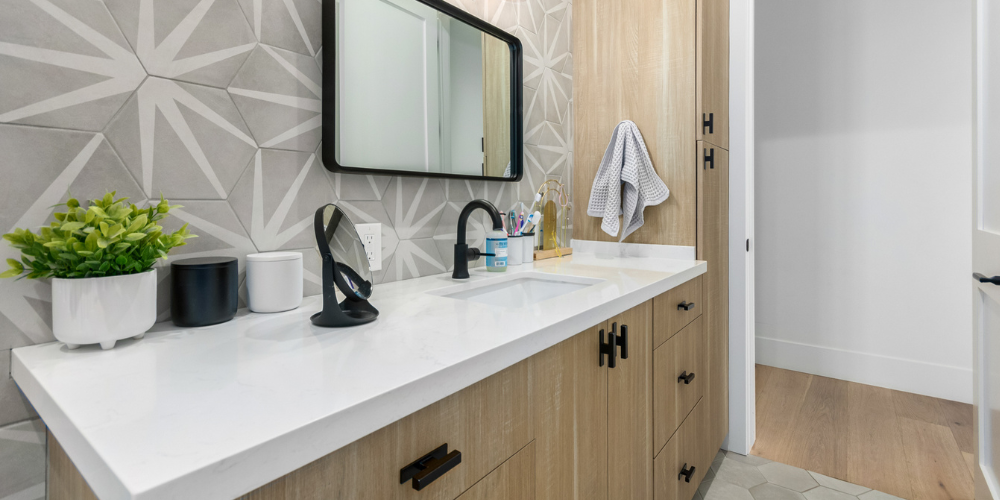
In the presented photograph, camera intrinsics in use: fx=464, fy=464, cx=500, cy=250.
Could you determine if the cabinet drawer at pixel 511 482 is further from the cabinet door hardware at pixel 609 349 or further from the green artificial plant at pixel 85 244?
the green artificial plant at pixel 85 244

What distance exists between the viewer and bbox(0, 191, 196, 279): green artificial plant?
60cm

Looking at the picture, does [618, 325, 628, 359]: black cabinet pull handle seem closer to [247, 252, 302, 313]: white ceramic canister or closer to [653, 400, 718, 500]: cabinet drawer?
[653, 400, 718, 500]: cabinet drawer

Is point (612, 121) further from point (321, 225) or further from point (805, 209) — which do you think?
point (805, 209)

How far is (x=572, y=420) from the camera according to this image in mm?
852

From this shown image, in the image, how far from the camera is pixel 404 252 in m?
1.25

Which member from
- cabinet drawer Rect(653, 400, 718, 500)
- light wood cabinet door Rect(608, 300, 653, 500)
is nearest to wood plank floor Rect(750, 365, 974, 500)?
cabinet drawer Rect(653, 400, 718, 500)

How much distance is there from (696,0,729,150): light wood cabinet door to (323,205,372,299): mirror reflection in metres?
1.33

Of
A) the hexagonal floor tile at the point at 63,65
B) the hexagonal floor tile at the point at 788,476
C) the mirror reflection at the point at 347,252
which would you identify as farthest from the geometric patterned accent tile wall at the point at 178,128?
the hexagonal floor tile at the point at 788,476

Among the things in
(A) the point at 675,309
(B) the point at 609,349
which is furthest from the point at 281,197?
(A) the point at 675,309

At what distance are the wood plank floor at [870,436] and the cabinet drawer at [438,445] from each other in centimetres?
173

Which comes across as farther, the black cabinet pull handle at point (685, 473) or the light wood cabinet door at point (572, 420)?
the black cabinet pull handle at point (685, 473)

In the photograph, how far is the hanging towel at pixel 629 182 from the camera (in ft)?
5.58

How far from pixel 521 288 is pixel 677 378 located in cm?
54

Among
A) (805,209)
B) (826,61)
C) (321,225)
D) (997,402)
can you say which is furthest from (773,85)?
(321,225)
